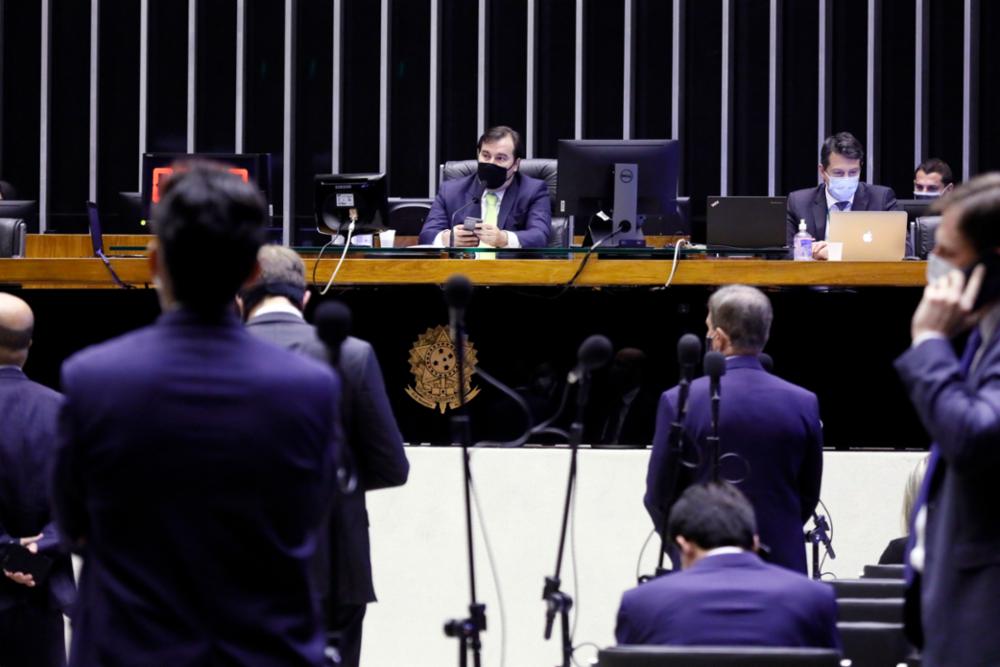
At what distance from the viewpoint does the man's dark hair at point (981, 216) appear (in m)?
2.33

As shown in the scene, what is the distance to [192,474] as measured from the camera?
1.96 m

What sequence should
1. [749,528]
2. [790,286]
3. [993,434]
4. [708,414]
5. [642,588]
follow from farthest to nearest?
[790,286]
[708,414]
[749,528]
[642,588]
[993,434]

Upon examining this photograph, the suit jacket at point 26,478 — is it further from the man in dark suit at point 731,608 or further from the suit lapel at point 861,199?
the suit lapel at point 861,199

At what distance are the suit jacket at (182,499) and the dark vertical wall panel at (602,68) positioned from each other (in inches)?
292

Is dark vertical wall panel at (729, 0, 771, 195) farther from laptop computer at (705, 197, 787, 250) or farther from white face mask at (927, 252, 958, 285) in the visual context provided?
white face mask at (927, 252, 958, 285)

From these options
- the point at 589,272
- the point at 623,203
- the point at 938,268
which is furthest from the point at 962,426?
the point at 623,203

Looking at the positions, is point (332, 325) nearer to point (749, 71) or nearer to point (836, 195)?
point (836, 195)

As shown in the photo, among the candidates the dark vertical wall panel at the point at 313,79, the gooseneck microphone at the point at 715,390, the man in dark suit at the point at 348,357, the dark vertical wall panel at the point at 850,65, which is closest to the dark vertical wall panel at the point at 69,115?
the dark vertical wall panel at the point at 313,79

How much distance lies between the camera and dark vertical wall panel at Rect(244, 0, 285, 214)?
936cm

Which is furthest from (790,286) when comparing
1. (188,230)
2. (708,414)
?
(188,230)

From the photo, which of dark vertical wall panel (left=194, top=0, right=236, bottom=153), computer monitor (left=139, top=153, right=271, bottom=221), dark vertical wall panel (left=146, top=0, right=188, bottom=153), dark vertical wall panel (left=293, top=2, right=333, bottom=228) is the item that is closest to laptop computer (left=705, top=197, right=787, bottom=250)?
computer monitor (left=139, top=153, right=271, bottom=221)

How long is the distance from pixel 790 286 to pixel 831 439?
0.57 meters

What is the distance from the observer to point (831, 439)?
17.2 feet

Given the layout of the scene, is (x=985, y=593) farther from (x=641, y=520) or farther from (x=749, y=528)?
(x=641, y=520)
